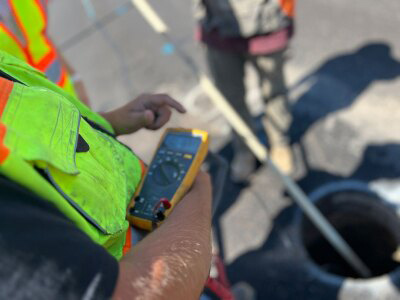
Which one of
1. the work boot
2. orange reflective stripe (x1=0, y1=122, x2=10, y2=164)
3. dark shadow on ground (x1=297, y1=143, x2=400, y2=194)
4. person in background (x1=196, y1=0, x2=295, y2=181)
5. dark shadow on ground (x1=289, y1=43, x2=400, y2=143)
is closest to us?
orange reflective stripe (x1=0, y1=122, x2=10, y2=164)

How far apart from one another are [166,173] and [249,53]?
1.32m

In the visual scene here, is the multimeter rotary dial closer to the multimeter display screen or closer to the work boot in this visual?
the multimeter display screen

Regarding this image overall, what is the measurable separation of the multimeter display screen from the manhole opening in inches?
52.9

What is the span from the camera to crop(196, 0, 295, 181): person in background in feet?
7.61

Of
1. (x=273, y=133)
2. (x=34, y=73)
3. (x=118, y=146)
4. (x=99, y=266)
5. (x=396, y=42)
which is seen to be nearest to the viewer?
(x=99, y=266)

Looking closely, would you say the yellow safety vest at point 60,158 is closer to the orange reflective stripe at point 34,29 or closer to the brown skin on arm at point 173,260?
the brown skin on arm at point 173,260

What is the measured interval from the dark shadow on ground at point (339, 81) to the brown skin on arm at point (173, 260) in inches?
76.3

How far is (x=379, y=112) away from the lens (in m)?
→ 2.89

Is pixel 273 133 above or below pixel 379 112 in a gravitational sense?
above

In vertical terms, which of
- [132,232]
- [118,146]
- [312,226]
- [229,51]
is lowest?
[312,226]

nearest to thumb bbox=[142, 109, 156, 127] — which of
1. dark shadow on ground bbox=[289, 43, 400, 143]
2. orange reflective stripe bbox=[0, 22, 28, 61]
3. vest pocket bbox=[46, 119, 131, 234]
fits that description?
vest pocket bbox=[46, 119, 131, 234]

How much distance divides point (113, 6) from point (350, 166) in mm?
3174

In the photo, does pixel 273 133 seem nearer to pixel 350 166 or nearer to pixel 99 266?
pixel 350 166

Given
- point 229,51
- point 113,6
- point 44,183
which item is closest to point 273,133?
point 229,51
